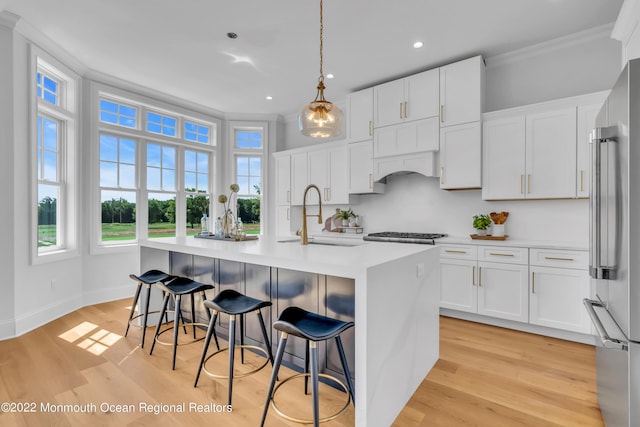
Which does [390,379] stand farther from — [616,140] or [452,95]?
[452,95]

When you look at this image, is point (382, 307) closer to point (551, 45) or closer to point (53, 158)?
point (551, 45)

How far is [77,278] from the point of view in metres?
3.97

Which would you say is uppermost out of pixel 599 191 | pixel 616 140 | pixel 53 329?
pixel 616 140

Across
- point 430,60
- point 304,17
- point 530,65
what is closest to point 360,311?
point 304,17

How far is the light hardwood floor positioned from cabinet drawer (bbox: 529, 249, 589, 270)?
0.73m

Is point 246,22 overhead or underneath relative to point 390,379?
overhead

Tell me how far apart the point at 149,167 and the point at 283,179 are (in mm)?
2152

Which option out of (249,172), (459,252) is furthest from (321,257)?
(249,172)

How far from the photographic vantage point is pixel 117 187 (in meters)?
4.49

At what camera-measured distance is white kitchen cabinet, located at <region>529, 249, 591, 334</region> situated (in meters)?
2.82

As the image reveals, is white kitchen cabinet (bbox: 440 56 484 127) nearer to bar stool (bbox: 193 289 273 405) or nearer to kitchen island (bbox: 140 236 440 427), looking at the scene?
kitchen island (bbox: 140 236 440 427)

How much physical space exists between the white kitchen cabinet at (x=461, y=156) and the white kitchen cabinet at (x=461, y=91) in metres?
0.10

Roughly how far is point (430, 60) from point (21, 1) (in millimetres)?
4069


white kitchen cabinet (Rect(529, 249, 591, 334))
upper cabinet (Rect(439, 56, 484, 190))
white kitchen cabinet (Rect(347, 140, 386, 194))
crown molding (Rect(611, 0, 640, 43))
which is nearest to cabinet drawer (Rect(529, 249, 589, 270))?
white kitchen cabinet (Rect(529, 249, 591, 334))
